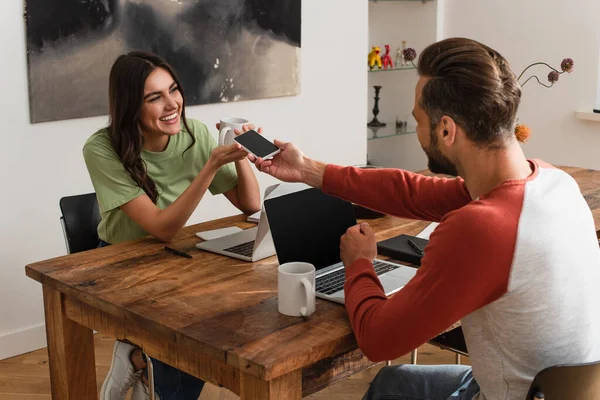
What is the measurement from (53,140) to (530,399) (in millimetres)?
2444

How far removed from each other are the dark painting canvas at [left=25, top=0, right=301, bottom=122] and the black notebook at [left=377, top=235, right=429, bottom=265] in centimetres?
172

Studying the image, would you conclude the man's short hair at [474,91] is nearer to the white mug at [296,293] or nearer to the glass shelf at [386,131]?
the white mug at [296,293]

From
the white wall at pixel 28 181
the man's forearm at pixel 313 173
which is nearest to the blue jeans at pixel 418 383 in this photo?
the man's forearm at pixel 313 173

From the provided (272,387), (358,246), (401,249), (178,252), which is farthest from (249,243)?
(272,387)

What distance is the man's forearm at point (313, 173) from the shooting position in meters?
2.20

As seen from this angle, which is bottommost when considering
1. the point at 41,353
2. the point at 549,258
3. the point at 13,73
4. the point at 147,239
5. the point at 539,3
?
the point at 41,353

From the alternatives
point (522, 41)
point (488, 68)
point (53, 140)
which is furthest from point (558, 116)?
point (488, 68)

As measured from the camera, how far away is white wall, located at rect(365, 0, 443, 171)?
16.8ft

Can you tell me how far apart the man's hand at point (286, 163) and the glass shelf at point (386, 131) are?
2685mm

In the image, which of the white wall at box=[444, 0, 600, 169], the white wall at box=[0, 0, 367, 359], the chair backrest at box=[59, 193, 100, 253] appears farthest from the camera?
the white wall at box=[444, 0, 600, 169]

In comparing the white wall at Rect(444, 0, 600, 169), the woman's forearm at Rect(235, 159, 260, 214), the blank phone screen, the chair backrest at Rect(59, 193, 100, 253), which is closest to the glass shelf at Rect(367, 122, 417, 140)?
the white wall at Rect(444, 0, 600, 169)

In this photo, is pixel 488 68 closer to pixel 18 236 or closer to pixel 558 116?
pixel 18 236

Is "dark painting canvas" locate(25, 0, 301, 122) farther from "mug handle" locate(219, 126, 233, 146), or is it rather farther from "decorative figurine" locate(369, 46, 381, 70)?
"mug handle" locate(219, 126, 233, 146)

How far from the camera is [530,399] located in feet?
4.86
